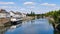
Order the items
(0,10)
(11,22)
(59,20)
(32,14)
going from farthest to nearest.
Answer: (32,14)
(0,10)
(11,22)
(59,20)

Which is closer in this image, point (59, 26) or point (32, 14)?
point (59, 26)

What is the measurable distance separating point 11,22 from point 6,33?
1417cm

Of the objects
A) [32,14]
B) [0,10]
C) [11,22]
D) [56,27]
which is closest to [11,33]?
[56,27]

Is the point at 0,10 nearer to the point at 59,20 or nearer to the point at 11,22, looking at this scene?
the point at 11,22

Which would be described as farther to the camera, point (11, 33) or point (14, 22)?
point (14, 22)

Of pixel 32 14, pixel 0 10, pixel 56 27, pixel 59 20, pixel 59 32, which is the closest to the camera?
pixel 59 32

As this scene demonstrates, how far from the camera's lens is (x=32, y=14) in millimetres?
89875

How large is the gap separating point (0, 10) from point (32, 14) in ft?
110

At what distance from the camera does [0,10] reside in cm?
5822

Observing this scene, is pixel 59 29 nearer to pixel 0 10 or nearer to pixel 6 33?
pixel 6 33

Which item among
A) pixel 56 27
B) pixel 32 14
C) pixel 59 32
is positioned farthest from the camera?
pixel 32 14

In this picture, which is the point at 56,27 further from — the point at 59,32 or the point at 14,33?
the point at 14,33

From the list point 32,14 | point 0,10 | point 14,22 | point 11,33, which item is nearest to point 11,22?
point 14,22

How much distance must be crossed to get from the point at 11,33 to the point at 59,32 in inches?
235
